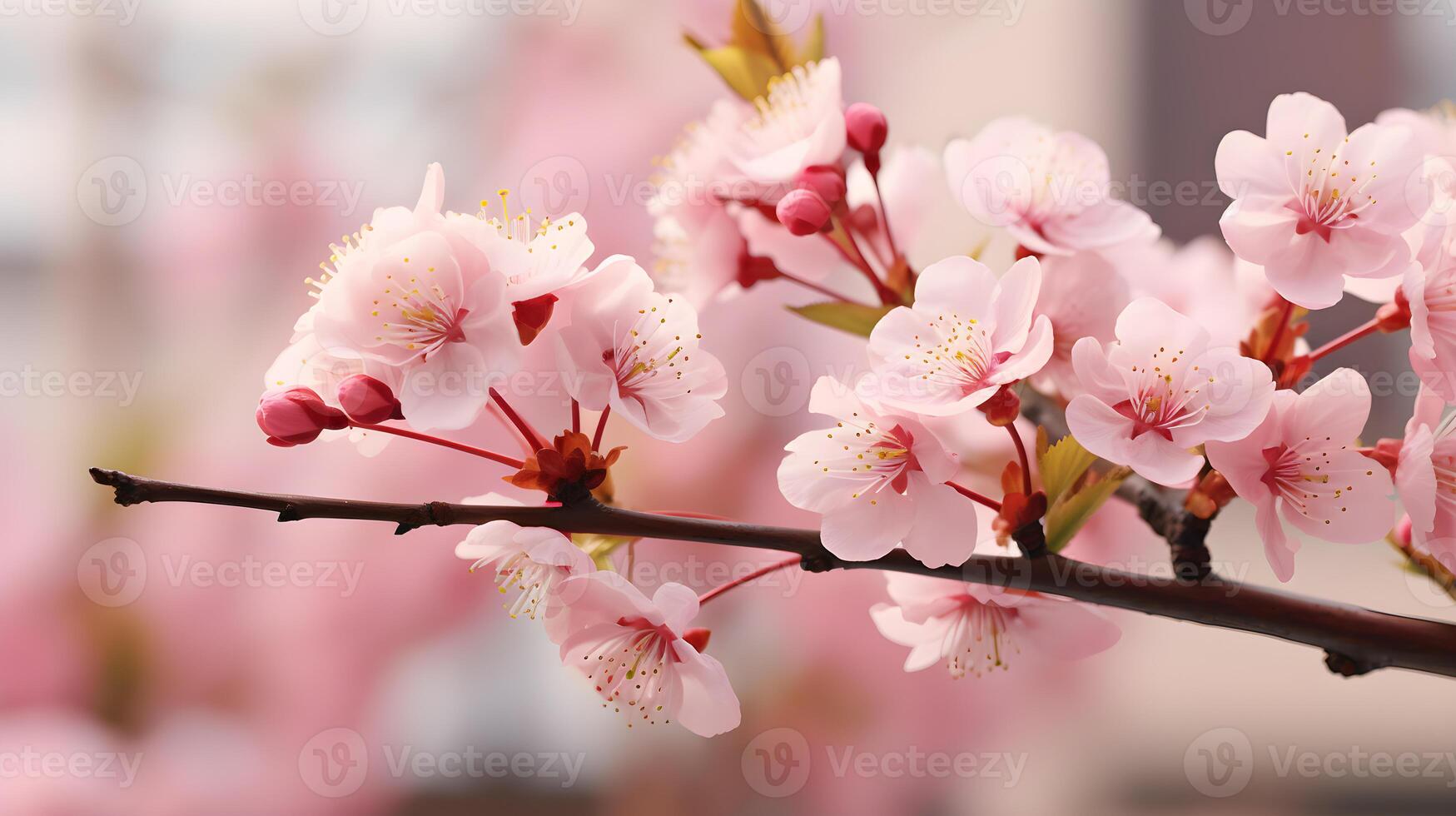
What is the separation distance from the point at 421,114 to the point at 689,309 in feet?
2.61

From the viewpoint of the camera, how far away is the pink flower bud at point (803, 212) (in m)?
0.30

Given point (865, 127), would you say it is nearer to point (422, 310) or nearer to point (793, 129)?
point (793, 129)

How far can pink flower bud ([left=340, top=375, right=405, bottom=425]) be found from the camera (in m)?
0.23

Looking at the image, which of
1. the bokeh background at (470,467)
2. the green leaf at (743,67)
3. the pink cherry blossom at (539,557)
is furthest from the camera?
the bokeh background at (470,467)

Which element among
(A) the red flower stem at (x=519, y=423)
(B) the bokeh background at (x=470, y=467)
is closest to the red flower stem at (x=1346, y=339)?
(A) the red flower stem at (x=519, y=423)

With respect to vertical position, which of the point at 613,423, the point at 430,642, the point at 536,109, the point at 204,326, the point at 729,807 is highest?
the point at 536,109

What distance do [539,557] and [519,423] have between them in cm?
4

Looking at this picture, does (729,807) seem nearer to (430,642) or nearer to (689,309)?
(430,642)

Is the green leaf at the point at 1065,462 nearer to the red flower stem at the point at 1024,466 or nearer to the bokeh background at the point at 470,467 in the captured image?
the red flower stem at the point at 1024,466

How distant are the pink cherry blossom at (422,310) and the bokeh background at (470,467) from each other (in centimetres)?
46

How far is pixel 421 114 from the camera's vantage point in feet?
3.13

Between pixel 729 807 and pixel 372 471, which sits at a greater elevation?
pixel 372 471

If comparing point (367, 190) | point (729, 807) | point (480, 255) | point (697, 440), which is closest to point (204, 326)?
point (367, 190)

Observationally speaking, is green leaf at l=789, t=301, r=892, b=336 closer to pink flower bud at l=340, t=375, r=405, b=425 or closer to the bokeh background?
pink flower bud at l=340, t=375, r=405, b=425
